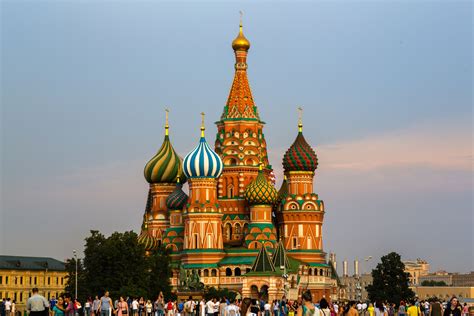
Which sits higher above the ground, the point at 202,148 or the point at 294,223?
the point at 202,148

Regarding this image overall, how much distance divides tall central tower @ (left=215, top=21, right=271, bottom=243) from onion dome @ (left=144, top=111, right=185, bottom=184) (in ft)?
10.2

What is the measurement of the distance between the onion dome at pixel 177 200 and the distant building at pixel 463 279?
351 feet

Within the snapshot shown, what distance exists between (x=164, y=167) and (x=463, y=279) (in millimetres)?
107878

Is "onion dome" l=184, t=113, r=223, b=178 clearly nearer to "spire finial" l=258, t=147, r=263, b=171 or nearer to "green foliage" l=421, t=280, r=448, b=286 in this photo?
"spire finial" l=258, t=147, r=263, b=171

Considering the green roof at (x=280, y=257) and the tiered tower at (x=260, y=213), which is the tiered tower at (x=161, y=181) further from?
the green roof at (x=280, y=257)

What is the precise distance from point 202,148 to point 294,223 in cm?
833

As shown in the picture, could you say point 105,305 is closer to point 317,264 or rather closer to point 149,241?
point 149,241

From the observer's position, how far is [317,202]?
7181cm

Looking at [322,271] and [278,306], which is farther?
[322,271]

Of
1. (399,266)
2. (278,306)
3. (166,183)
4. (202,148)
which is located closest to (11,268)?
(166,183)

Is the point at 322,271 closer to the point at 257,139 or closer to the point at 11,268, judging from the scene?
the point at 257,139

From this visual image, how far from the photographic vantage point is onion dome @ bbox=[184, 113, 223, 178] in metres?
67.9

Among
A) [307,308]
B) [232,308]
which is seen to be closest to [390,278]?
[232,308]

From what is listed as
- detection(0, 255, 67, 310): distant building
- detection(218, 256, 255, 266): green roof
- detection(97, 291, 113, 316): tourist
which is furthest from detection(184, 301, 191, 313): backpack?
detection(0, 255, 67, 310): distant building
